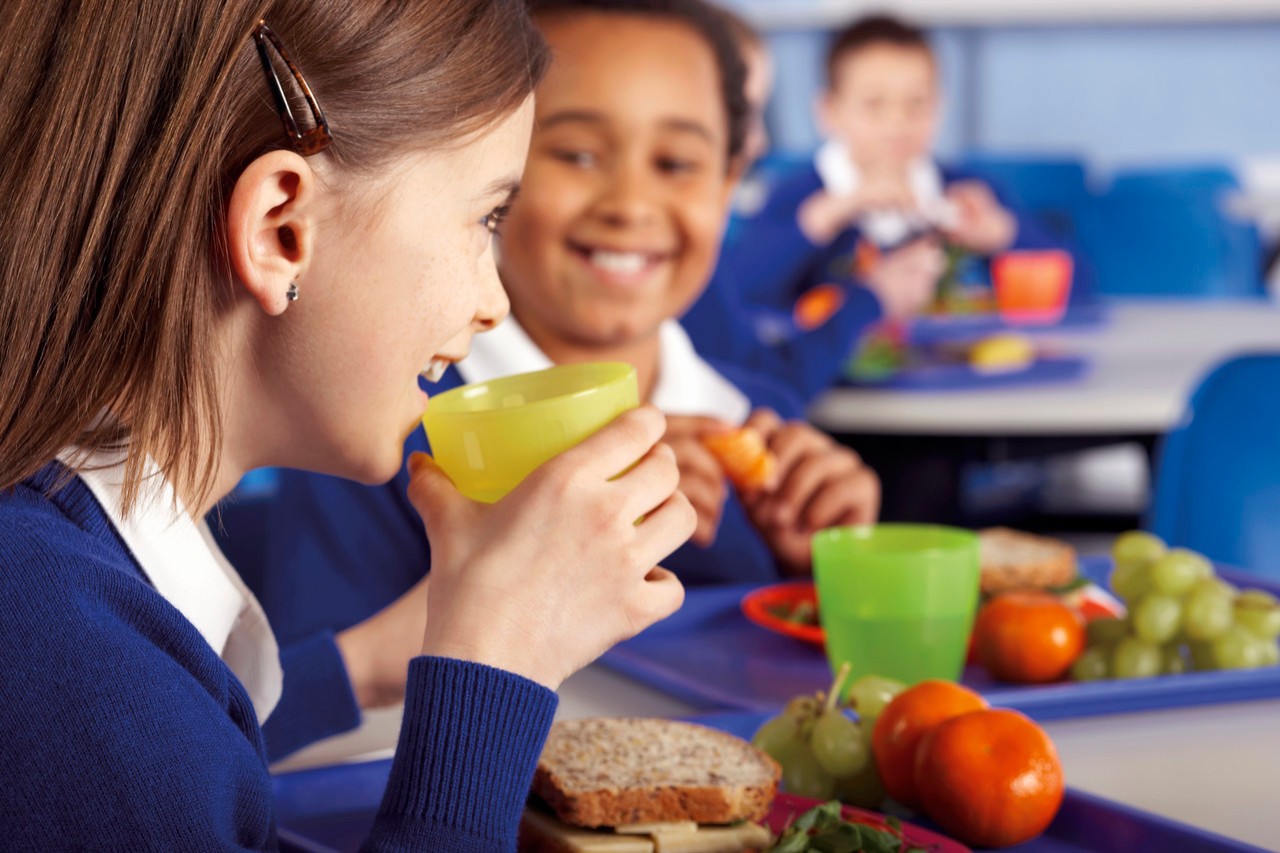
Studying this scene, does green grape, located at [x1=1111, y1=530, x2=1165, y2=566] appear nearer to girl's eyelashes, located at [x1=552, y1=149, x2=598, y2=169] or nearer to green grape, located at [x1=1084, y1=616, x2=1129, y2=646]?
green grape, located at [x1=1084, y1=616, x2=1129, y2=646]

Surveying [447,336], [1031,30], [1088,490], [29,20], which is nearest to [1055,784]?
[447,336]

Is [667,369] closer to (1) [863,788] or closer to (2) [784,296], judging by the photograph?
(1) [863,788]

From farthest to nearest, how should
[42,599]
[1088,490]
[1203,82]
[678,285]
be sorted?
1. [1203,82]
2. [1088,490]
3. [678,285]
4. [42,599]

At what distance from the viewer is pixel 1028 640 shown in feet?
3.41

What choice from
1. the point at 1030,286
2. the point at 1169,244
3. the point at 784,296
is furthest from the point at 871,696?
the point at 1169,244

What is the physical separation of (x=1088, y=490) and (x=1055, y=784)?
3764mm

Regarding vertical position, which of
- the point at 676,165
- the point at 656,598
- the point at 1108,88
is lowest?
the point at 656,598

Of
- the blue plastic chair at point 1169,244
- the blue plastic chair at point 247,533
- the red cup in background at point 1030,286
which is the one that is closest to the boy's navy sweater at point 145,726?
the blue plastic chair at point 247,533

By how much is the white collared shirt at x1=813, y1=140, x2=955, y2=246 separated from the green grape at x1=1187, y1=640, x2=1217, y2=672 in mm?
2309

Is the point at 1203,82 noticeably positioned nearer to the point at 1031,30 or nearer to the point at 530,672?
the point at 1031,30

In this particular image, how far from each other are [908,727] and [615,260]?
31.7 inches

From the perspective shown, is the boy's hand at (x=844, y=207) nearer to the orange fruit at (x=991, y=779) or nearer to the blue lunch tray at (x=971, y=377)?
the blue lunch tray at (x=971, y=377)

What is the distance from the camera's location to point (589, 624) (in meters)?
0.74

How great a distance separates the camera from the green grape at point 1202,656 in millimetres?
1055
